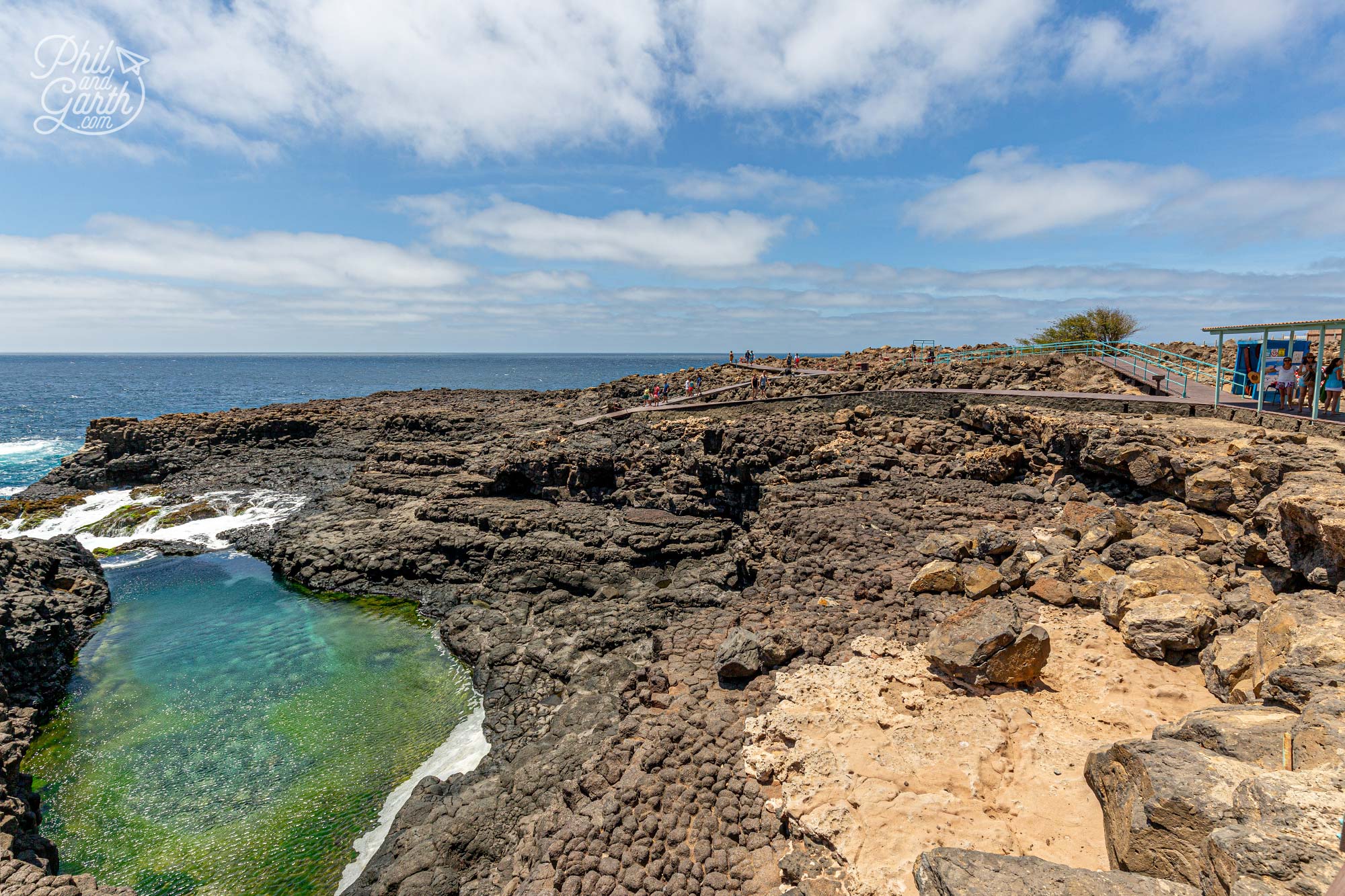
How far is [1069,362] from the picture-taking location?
2630cm

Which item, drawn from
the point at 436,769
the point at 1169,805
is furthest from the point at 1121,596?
the point at 436,769

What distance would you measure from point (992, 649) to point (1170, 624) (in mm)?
2679

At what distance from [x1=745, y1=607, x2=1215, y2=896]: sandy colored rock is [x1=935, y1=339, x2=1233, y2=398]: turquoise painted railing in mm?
13767

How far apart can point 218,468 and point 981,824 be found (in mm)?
42124

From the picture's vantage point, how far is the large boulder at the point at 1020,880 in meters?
4.70

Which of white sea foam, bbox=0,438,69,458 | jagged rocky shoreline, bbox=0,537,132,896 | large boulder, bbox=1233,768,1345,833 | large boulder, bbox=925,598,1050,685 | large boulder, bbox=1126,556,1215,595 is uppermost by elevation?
A: large boulder, bbox=1233,768,1345,833

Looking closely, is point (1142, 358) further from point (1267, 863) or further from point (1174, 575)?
point (1267, 863)

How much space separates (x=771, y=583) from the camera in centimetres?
1518

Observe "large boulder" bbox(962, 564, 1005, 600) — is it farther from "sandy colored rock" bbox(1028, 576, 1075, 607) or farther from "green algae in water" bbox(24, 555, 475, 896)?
"green algae in water" bbox(24, 555, 475, 896)

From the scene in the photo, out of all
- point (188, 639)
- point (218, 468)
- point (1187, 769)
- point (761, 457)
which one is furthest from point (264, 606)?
point (1187, 769)

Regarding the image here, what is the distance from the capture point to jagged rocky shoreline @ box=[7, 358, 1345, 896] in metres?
7.15

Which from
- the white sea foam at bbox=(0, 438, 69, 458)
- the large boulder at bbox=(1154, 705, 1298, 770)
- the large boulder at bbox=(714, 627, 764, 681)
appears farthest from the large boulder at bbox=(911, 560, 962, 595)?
the white sea foam at bbox=(0, 438, 69, 458)

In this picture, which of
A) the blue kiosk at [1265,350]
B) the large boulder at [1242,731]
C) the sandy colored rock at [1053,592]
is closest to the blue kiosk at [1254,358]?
the blue kiosk at [1265,350]

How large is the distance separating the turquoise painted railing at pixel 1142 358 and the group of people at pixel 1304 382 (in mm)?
1733
